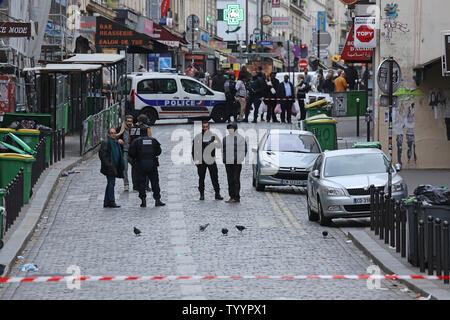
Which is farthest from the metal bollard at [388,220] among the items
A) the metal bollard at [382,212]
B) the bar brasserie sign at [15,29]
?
the bar brasserie sign at [15,29]

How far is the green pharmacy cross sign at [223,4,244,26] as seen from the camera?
98125 mm

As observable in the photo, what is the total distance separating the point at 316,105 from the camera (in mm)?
39000

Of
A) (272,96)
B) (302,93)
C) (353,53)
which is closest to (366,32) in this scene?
(353,53)

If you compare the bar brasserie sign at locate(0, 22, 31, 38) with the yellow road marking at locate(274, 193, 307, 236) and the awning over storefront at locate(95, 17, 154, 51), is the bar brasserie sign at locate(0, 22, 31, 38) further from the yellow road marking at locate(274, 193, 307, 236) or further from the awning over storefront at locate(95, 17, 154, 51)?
the awning over storefront at locate(95, 17, 154, 51)

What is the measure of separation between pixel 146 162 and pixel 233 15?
76614 millimetres

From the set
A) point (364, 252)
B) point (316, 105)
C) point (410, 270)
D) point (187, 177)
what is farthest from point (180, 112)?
point (410, 270)

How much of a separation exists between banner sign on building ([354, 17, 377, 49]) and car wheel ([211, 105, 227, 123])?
38.3ft

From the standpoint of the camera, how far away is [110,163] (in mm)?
23141

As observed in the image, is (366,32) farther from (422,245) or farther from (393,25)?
(422,245)

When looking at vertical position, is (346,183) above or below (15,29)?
below

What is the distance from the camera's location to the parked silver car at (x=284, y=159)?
1019 inches

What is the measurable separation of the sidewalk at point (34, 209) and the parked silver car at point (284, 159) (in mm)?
4615
